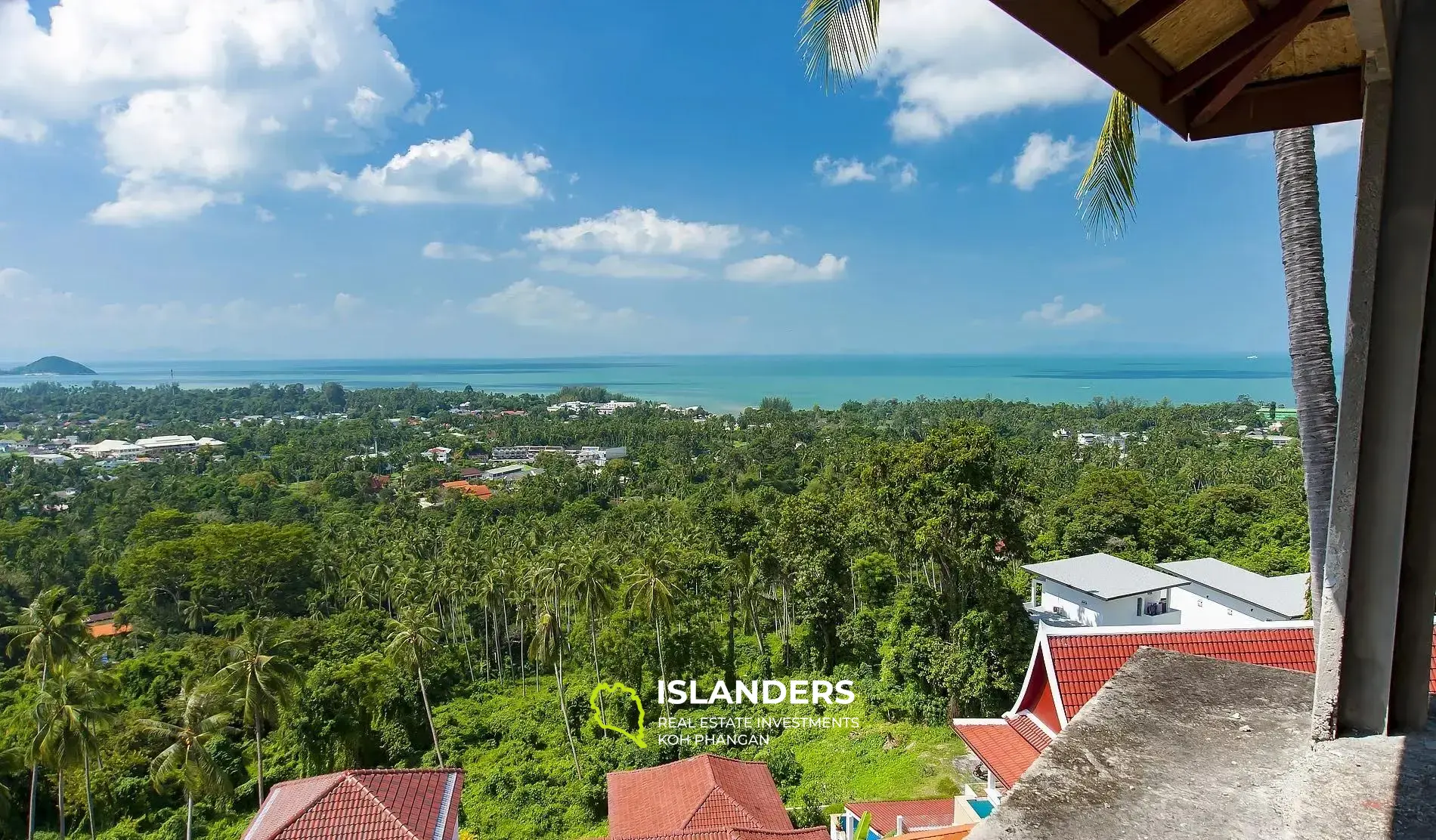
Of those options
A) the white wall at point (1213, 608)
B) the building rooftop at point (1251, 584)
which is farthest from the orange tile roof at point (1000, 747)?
Result: the building rooftop at point (1251, 584)

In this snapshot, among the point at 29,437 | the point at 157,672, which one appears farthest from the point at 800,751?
the point at 29,437

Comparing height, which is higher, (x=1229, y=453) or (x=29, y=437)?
(x=1229, y=453)

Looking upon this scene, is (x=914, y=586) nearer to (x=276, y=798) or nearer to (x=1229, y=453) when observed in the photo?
(x=276, y=798)

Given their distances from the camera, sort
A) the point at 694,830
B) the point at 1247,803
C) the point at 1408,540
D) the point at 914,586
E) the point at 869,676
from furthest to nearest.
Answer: the point at 869,676 < the point at 914,586 < the point at 694,830 < the point at 1408,540 < the point at 1247,803

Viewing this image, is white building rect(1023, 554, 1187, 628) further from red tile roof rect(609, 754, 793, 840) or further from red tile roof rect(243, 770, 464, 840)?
red tile roof rect(243, 770, 464, 840)

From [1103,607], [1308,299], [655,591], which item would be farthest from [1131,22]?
[1103,607]

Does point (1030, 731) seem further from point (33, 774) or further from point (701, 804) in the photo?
point (33, 774)

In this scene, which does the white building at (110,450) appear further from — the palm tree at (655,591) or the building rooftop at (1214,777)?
the building rooftop at (1214,777)
